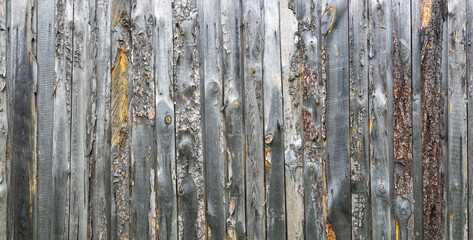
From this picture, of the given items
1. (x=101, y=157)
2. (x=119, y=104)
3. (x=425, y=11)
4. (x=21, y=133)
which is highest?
(x=425, y=11)

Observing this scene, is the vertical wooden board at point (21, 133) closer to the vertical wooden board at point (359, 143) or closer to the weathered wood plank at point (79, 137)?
the weathered wood plank at point (79, 137)

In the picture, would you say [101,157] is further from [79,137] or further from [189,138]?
[189,138]

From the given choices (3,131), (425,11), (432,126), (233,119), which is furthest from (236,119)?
(3,131)

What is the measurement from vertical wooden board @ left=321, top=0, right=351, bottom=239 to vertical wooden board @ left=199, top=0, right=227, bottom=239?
0.48m

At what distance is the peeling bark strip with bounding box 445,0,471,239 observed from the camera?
1.44 m

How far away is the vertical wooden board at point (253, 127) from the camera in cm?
149

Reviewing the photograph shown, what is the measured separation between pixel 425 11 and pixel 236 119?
0.98 metres

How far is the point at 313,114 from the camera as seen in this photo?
1472 millimetres

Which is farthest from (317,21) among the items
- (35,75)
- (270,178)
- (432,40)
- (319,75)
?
(35,75)

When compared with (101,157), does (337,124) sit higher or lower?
higher

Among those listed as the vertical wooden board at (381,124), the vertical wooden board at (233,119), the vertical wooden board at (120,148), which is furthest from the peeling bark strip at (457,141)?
the vertical wooden board at (120,148)

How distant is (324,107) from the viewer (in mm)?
1468

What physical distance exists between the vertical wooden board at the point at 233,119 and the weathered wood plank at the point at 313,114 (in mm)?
275

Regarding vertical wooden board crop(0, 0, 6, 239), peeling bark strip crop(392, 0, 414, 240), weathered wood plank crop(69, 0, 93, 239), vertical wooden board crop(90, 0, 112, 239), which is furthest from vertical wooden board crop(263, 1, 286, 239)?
vertical wooden board crop(0, 0, 6, 239)
